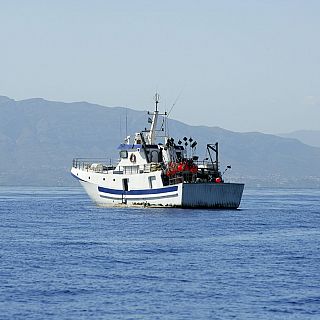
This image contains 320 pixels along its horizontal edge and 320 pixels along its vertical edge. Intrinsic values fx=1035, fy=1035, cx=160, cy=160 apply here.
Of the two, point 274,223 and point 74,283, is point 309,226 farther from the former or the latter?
point 74,283

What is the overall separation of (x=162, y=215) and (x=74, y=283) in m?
51.1

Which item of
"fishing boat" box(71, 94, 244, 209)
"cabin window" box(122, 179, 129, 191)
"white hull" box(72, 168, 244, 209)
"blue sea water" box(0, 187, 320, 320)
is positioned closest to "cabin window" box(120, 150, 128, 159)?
"fishing boat" box(71, 94, 244, 209)

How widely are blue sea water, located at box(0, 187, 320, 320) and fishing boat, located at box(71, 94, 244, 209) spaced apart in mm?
15320

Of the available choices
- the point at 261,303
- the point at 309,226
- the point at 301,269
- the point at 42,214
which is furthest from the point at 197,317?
Result: the point at 42,214

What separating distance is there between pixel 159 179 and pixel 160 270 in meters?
54.5

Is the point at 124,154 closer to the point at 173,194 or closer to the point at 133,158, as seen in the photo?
the point at 133,158

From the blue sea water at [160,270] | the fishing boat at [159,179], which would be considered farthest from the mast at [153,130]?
the blue sea water at [160,270]

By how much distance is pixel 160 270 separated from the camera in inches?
2354

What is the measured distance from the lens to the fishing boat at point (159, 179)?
370 feet

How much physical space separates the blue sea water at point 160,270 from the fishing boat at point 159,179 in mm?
15320

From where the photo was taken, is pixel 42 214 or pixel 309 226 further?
pixel 42 214

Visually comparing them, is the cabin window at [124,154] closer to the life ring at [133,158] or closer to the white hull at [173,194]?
the life ring at [133,158]

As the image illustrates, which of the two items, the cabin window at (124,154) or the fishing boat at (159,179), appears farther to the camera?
the cabin window at (124,154)

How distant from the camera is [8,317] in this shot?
4566cm
